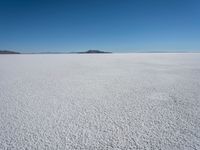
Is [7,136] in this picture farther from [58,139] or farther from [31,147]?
[58,139]

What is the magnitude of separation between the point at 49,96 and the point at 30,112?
23.1 inches

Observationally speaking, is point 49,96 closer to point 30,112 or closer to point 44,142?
point 30,112

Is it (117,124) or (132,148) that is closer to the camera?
(132,148)

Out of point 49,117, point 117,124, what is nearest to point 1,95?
point 49,117

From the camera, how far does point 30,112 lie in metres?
1.56

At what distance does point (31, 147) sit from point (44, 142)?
0.09 metres

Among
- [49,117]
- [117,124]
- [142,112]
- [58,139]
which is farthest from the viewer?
[142,112]

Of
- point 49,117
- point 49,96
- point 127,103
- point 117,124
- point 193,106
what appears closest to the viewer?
point 117,124

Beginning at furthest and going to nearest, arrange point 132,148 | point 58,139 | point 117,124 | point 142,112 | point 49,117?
point 142,112 → point 49,117 → point 117,124 → point 58,139 → point 132,148

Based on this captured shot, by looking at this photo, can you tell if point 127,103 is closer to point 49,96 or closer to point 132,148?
point 132,148

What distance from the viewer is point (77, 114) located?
1519 mm

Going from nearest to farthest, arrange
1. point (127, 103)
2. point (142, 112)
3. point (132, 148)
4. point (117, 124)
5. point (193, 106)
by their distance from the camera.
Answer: point (132, 148)
point (117, 124)
point (142, 112)
point (193, 106)
point (127, 103)

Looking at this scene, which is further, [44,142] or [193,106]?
[193,106]

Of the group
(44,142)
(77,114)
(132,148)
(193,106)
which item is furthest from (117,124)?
(193,106)
